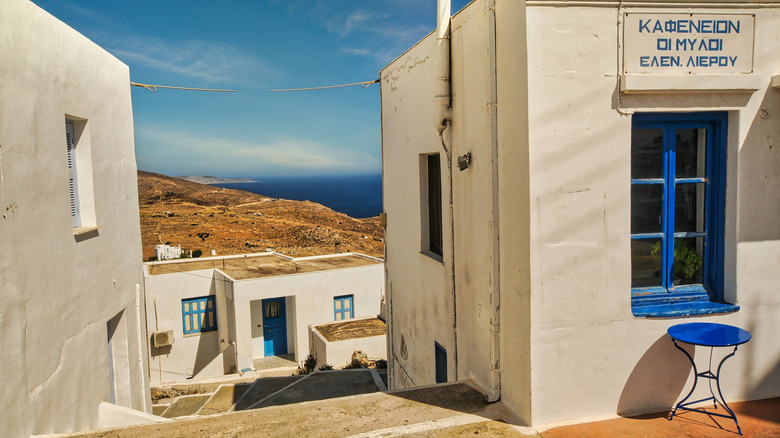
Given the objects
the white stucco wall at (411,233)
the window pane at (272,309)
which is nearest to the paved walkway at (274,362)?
the window pane at (272,309)

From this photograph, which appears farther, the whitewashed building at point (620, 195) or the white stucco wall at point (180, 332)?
the white stucco wall at point (180, 332)

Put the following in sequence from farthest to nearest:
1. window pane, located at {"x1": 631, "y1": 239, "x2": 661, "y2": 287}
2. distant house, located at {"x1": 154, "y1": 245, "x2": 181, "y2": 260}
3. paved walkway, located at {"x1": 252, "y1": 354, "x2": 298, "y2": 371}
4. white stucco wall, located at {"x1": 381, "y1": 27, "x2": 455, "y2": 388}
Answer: distant house, located at {"x1": 154, "y1": 245, "x2": 181, "y2": 260} < paved walkway, located at {"x1": 252, "y1": 354, "x2": 298, "y2": 371} < white stucco wall, located at {"x1": 381, "y1": 27, "x2": 455, "y2": 388} < window pane, located at {"x1": 631, "y1": 239, "x2": 661, "y2": 287}

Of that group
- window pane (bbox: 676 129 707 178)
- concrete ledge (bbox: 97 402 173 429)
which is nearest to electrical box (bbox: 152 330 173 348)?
concrete ledge (bbox: 97 402 173 429)

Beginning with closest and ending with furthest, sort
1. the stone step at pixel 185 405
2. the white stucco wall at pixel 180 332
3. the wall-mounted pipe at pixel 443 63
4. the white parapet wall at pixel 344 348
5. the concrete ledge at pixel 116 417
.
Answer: the wall-mounted pipe at pixel 443 63, the concrete ledge at pixel 116 417, the stone step at pixel 185 405, the white parapet wall at pixel 344 348, the white stucco wall at pixel 180 332

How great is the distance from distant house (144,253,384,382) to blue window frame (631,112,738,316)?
17319mm

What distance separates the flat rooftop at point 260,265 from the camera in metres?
22.3

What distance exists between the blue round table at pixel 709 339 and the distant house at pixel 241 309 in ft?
57.5

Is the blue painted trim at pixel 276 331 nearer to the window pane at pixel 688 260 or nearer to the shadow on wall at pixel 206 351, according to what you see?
the shadow on wall at pixel 206 351

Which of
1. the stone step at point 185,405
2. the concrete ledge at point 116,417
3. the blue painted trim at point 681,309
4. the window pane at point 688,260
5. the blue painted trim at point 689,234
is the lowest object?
the stone step at point 185,405

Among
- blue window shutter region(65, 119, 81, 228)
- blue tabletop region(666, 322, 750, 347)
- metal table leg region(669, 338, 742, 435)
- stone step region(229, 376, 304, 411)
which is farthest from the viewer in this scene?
stone step region(229, 376, 304, 411)

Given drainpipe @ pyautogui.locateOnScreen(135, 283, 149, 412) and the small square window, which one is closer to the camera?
the small square window

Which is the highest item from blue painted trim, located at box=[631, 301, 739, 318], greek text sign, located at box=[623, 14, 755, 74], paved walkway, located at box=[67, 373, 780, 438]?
greek text sign, located at box=[623, 14, 755, 74]

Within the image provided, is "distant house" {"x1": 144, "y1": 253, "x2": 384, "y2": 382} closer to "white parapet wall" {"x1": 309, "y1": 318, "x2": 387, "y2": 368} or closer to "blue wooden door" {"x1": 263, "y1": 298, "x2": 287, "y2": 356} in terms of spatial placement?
"blue wooden door" {"x1": 263, "y1": 298, "x2": 287, "y2": 356}

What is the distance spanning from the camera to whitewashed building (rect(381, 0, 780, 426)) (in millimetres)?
4172
